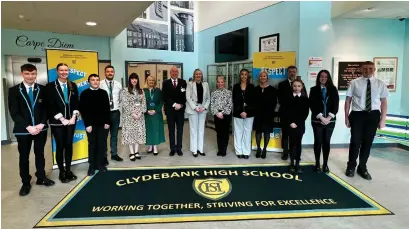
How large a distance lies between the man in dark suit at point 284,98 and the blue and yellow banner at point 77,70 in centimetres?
300

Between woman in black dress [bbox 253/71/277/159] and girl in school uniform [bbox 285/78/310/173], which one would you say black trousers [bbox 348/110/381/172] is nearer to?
girl in school uniform [bbox 285/78/310/173]

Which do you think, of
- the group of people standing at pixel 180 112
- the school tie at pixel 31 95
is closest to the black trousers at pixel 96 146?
the group of people standing at pixel 180 112

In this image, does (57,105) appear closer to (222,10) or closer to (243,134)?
(243,134)

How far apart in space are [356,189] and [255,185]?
49.3 inches

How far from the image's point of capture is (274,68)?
5.11 metres

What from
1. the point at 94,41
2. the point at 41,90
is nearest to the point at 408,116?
the point at 41,90

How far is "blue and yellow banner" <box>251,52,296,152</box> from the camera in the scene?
5035 mm

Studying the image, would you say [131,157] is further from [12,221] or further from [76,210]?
[12,221]

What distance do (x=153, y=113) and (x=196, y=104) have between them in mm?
742

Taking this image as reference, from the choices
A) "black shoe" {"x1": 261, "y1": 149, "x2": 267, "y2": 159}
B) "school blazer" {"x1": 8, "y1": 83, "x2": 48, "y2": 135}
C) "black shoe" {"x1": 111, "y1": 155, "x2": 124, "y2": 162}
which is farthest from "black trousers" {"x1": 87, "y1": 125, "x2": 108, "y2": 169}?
"black shoe" {"x1": 261, "y1": 149, "x2": 267, "y2": 159}

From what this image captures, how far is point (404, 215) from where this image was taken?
115 inches

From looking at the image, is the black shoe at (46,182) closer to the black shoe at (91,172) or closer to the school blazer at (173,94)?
the black shoe at (91,172)

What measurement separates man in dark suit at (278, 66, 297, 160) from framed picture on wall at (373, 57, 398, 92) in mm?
1888

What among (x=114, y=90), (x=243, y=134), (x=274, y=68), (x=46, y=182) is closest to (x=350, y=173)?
(x=243, y=134)
